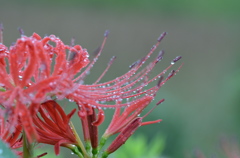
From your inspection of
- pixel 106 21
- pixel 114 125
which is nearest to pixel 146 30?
pixel 106 21

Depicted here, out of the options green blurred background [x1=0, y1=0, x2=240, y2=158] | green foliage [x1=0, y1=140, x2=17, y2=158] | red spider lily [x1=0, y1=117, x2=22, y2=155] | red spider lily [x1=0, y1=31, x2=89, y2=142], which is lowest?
green foliage [x1=0, y1=140, x2=17, y2=158]

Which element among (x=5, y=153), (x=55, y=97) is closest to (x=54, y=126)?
(x=55, y=97)

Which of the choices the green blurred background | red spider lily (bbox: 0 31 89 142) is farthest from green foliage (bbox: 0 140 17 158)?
the green blurred background

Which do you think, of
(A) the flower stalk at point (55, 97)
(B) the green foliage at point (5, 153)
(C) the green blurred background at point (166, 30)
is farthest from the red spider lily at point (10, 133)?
(C) the green blurred background at point (166, 30)

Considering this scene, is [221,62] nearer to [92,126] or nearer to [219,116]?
[219,116]

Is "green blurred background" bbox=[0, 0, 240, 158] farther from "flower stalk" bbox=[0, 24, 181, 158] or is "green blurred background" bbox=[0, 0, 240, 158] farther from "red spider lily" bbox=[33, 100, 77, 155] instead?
"red spider lily" bbox=[33, 100, 77, 155]

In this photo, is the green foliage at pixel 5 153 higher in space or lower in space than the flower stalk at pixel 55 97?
lower

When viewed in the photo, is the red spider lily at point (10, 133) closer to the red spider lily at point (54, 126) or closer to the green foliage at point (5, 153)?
the red spider lily at point (54, 126)
